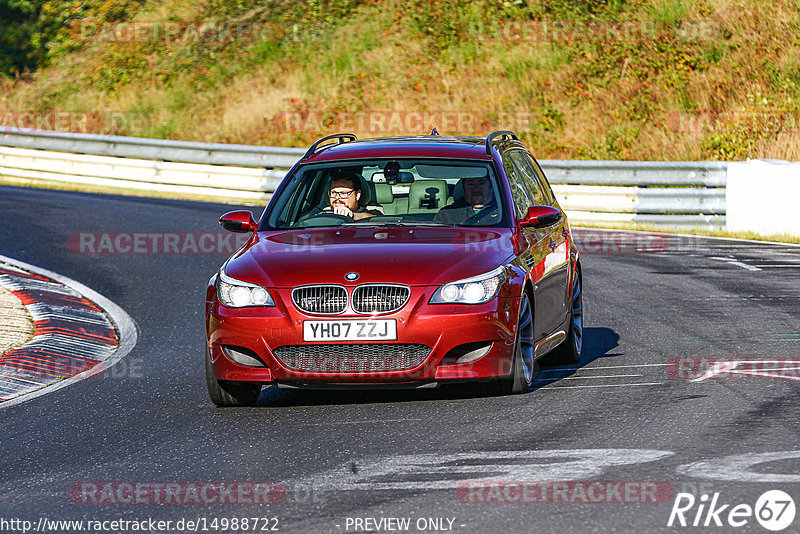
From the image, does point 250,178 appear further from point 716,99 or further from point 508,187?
point 508,187

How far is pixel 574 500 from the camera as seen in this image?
221 inches

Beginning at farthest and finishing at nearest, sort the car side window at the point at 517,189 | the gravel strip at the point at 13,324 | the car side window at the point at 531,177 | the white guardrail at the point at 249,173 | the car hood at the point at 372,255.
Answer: the white guardrail at the point at 249,173, the gravel strip at the point at 13,324, the car side window at the point at 531,177, the car side window at the point at 517,189, the car hood at the point at 372,255

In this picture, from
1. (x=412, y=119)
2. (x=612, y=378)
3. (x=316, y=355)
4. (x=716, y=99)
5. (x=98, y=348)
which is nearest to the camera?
(x=316, y=355)

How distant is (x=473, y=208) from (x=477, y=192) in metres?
0.15

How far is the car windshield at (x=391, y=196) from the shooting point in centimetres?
903

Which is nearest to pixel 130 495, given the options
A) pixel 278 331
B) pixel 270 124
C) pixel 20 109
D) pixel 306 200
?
pixel 278 331

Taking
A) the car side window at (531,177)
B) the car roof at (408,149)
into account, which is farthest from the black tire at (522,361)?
the car side window at (531,177)

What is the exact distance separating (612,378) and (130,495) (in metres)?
3.94

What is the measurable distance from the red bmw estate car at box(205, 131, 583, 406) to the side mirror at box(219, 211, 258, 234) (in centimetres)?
2

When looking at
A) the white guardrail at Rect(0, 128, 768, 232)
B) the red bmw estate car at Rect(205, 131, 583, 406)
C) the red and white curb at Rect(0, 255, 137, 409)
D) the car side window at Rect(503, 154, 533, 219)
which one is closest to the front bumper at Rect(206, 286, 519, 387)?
the red bmw estate car at Rect(205, 131, 583, 406)

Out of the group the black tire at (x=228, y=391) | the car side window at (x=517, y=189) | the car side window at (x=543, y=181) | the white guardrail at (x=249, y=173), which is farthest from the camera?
the white guardrail at (x=249, y=173)

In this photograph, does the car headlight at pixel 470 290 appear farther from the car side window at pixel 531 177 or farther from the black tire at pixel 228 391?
the car side window at pixel 531 177

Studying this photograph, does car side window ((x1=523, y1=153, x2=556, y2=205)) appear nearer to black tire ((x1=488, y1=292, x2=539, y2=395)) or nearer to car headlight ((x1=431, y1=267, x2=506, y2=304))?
black tire ((x1=488, y1=292, x2=539, y2=395))

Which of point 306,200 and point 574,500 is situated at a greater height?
point 306,200
